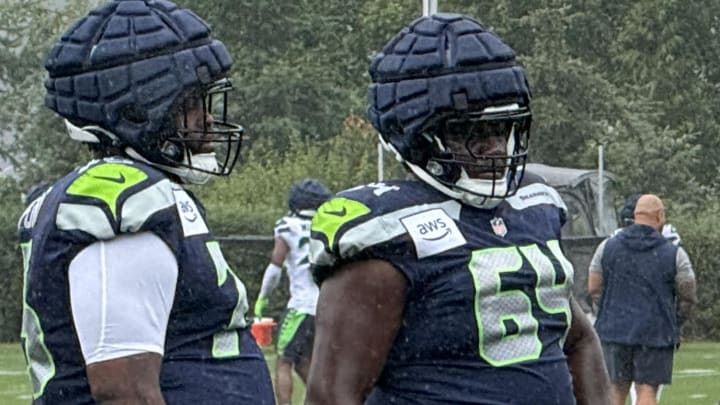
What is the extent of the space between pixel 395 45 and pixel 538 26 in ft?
102

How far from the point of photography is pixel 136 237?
3088mm

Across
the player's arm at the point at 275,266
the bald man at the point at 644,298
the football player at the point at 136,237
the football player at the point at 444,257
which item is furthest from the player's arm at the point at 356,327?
the player's arm at the point at 275,266

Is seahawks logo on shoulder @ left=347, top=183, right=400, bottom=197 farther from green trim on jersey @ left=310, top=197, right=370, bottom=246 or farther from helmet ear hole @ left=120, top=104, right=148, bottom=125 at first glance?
helmet ear hole @ left=120, top=104, right=148, bottom=125

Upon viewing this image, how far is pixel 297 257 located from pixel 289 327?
0.66m

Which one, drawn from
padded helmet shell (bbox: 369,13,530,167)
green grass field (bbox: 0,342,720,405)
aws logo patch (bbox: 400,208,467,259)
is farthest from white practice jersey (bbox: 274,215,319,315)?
aws logo patch (bbox: 400,208,467,259)

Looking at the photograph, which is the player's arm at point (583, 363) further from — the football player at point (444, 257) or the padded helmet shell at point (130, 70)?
the padded helmet shell at point (130, 70)

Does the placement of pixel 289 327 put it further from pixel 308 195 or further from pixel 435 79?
pixel 435 79

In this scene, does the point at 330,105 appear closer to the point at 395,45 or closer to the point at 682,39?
the point at 682,39

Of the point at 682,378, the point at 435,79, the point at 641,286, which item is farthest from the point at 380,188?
the point at 682,378

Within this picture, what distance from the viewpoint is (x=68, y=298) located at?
3154mm

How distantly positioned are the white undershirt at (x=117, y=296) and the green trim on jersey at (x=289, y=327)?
29.3 ft

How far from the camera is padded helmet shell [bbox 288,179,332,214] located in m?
12.0

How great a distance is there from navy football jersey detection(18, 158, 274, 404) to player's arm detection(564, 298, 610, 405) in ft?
2.86

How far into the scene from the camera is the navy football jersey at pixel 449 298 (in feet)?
11.7
